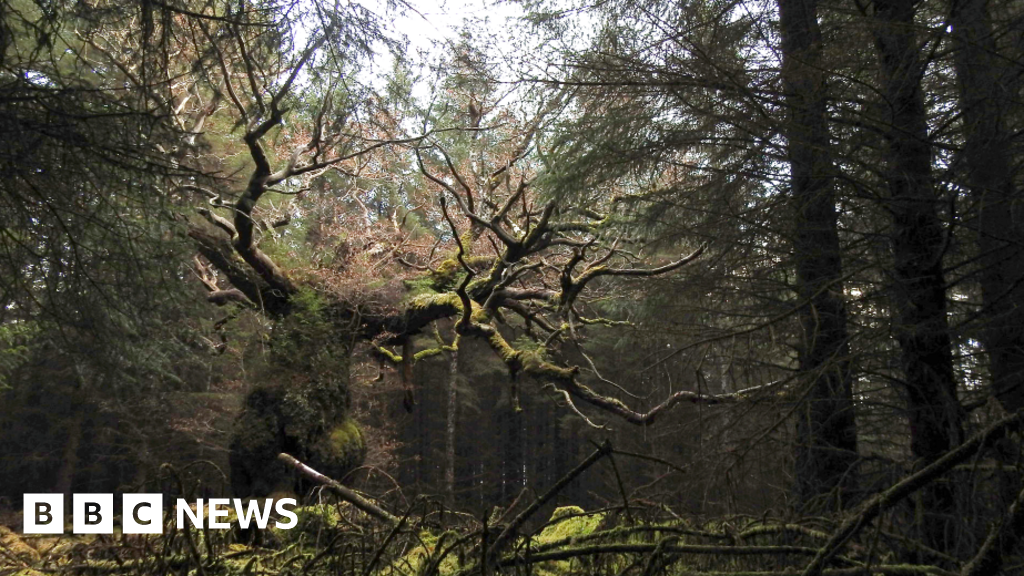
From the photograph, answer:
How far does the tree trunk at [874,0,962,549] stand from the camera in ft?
10.2

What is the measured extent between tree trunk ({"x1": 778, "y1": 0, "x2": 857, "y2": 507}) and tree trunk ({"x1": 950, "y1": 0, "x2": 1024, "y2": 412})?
1.79 feet

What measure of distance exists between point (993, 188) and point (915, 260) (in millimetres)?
484

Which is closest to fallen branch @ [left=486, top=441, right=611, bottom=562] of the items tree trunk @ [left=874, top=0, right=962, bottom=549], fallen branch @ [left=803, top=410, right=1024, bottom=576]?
fallen branch @ [left=803, top=410, right=1024, bottom=576]

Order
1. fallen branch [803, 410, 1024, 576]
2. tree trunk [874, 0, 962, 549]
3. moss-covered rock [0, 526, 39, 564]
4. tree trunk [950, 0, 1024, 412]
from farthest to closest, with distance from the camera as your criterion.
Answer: tree trunk [874, 0, 962, 549] → tree trunk [950, 0, 1024, 412] → moss-covered rock [0, 526, 39, 564] → fallen branch [803, 410, 1024, 576]

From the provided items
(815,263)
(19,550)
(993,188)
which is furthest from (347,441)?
(993,188)

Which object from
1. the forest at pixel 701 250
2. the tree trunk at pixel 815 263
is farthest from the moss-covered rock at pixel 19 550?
the tree trunk at pixel 815 263

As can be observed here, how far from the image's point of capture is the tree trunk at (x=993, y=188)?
9.07ft

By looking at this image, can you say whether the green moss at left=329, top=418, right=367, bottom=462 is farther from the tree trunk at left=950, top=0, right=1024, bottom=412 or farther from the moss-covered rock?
the tree trunk at left=950, top=0, right=1024, bottom=412

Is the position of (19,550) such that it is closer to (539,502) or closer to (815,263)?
(539,502)

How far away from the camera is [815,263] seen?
154 inches

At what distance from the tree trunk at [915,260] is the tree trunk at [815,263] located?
0.27 meters

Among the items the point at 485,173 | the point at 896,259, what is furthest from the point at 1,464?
the point at 896,259

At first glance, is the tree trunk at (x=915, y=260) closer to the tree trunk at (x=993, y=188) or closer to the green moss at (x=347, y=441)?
the tree trunk at (x=993, y=188)

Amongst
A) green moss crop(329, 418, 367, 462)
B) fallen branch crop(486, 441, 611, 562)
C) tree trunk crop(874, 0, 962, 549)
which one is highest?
tree trunk crop(874, 0, 962, 549)
